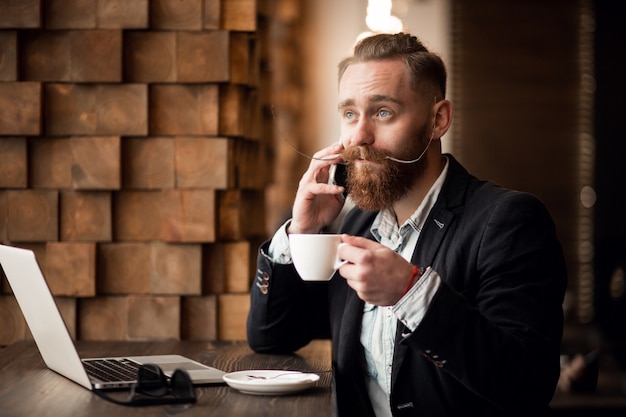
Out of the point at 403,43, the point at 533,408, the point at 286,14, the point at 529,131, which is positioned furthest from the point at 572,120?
the point at 533,408

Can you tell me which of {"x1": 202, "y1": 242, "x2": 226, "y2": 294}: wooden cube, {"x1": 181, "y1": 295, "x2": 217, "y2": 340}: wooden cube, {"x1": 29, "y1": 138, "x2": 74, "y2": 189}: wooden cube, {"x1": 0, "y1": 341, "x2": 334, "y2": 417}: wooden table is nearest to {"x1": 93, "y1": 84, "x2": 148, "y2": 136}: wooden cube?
{"x1": 29, "y1": 138, "x2": 74, "y2": 189}: wooden cube

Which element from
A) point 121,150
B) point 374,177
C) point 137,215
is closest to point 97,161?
point 121,150

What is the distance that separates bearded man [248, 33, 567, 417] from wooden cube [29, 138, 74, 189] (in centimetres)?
60

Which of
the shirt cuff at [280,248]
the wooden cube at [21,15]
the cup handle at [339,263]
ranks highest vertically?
the wooden cube at [21,15]

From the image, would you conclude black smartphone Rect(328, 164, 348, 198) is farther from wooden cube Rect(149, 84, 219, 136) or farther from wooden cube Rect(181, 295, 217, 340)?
wooden cube Rect(181, 295, 217, 340)

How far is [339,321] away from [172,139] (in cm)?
65

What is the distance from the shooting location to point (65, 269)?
229 centimetres

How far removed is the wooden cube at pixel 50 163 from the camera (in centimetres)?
228

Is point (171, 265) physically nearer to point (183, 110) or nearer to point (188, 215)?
point (188, 215)

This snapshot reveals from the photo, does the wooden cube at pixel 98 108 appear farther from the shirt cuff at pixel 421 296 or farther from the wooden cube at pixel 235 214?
the shirt cuff at pixel 421 296

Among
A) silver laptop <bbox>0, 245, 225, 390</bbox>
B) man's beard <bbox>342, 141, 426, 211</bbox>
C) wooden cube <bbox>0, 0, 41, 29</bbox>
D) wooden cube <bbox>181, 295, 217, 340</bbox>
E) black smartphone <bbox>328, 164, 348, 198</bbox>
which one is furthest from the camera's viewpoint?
wooden cube <bbox>181, 295, 217, 340</bbox>

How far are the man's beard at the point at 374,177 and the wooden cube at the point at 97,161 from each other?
647 millimetres

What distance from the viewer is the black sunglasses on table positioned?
137cm

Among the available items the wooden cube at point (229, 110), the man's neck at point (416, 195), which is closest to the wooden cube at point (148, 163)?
the wooden cube at point (229, 110)
